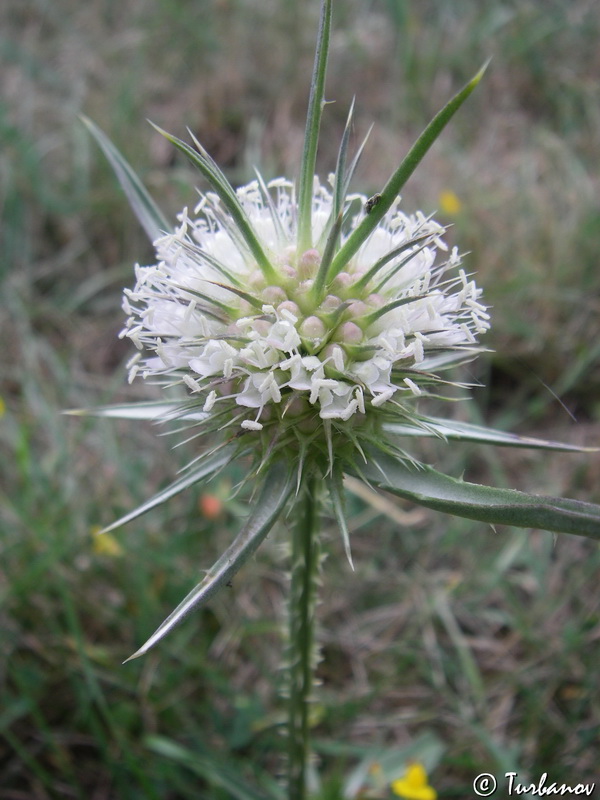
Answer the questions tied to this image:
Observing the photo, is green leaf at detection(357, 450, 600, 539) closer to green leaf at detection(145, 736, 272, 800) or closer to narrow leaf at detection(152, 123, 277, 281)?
narrow leaf at detection(152, 123, 277, 281)

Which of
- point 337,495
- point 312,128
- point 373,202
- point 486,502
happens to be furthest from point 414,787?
point 312,128

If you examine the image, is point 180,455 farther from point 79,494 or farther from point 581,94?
point 581,94

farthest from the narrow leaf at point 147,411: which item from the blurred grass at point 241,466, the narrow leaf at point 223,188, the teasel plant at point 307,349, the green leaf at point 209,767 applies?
the green leaf at point 209,767

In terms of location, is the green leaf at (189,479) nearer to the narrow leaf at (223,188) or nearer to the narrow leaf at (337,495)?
the narrow leaf at (337,495)

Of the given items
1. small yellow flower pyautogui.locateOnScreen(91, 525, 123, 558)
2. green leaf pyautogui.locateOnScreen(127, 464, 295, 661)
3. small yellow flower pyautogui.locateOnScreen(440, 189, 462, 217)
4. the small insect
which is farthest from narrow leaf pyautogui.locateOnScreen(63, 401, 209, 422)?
small yellow flower pyautogui.locateOnScreen(440, 189, 462, 217)

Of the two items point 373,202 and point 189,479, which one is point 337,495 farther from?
point 373,202

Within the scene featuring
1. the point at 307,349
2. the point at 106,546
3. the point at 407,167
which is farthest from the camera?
the point at 106,546
